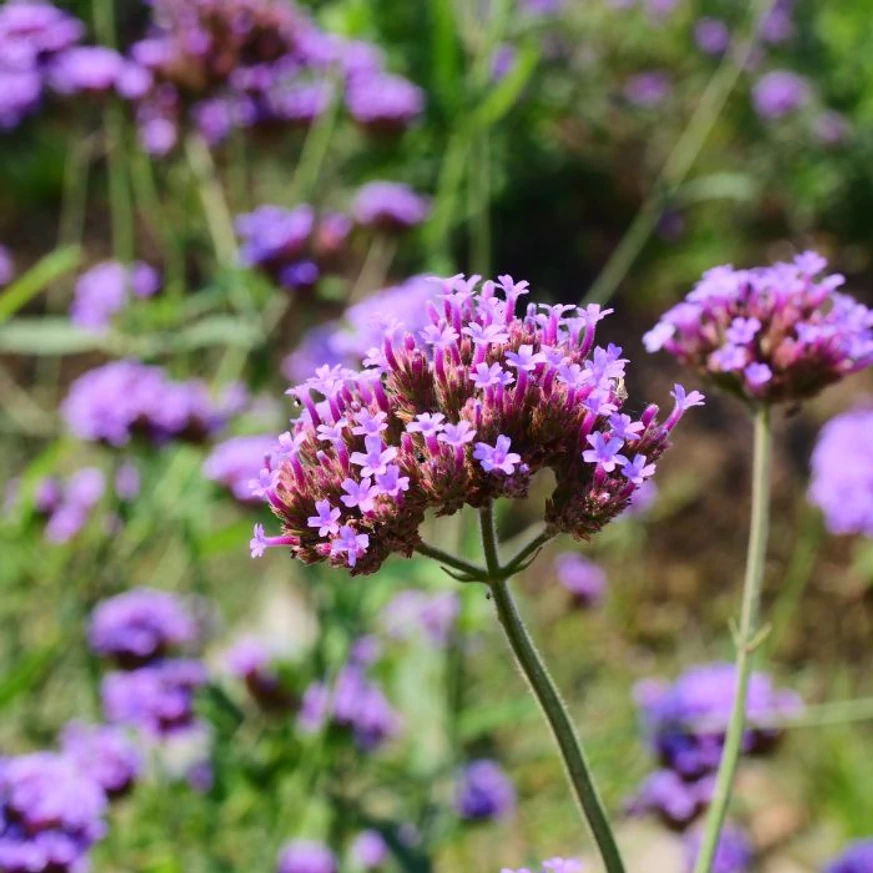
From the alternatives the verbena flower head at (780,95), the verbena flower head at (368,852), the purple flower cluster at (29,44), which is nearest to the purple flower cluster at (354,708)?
the verbena flower head at (368,852)

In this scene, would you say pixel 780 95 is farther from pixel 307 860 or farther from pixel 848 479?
pixel 307 860

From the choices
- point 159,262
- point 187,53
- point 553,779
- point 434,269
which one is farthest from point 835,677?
point 159,262

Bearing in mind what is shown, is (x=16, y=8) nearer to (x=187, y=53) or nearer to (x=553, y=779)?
(x=187, y=53)

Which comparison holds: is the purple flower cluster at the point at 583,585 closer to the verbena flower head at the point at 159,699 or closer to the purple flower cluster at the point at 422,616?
the purple flower cluster at the point at 422,616

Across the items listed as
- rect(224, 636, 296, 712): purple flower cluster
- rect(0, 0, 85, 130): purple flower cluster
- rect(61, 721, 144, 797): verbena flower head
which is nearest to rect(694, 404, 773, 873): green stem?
rect(61, 721, 144, 797): verbena flower head

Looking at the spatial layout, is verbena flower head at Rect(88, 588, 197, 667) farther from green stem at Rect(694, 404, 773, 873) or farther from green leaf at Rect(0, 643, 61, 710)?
green stem at Rect(694, 404, 773, 873)

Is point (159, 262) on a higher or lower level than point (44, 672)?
higher

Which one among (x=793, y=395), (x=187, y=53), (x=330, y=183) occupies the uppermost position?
(x=330, y=183)
